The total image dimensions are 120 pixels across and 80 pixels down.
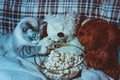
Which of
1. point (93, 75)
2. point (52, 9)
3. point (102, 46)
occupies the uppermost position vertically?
point (52, 9)

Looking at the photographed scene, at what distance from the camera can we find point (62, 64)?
118cm

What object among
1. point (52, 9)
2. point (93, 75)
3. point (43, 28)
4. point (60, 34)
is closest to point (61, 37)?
point (60, 34)

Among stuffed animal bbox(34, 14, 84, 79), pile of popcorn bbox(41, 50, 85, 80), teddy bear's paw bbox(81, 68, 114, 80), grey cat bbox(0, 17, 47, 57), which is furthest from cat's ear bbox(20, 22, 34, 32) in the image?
teddy bear's paw bbox(81, 68, 114, 80)

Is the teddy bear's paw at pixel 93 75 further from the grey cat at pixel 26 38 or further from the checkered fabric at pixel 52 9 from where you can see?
the checkered fabric at pixel 52 9

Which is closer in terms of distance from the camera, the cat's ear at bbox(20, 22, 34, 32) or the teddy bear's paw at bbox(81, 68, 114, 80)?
A: the teddy bear's paw at bbox(81, 68, 114, 80)

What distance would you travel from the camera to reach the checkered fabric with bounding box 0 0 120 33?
1.53 meters

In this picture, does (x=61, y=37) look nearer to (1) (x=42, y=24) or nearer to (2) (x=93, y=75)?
(1) (x=42, y=24)

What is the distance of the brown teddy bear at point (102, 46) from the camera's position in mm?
1191

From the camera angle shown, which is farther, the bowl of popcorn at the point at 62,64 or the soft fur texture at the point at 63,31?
the soft fur texture at the point at 63,31

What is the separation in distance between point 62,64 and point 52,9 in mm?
559

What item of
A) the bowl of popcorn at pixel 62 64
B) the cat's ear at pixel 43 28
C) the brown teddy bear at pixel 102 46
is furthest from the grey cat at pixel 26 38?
the brown teddy bear at pixel 102 46

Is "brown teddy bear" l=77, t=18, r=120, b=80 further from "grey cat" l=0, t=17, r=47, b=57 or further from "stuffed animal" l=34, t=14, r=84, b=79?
"grey cat" l=0, t=17, r=47, b=57

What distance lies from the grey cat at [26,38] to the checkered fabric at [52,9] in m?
0.28

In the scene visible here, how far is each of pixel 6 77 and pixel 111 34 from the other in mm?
542
